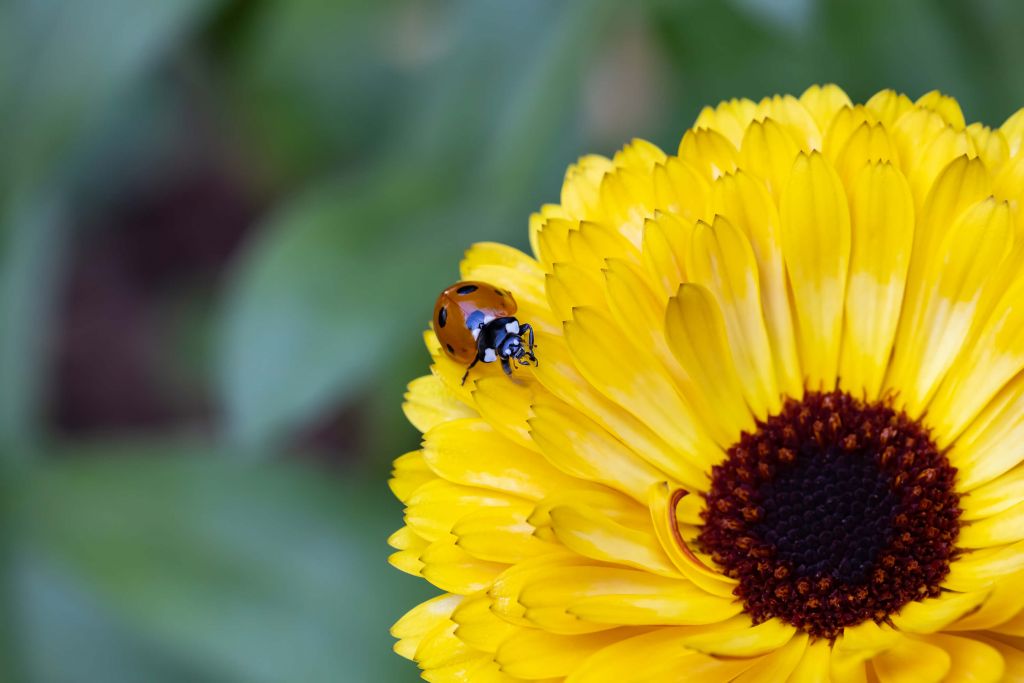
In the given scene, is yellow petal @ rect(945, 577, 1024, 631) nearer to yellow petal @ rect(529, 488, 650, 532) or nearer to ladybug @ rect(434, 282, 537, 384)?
yellow petal @ rect(529, 488, 650, 532)

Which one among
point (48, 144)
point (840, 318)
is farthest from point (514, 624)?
point (48, 144)

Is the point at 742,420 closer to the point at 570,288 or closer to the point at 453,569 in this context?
the point at 570,288

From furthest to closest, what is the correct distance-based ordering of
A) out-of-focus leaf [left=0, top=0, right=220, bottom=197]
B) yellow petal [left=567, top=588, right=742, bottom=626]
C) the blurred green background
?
out-of-focus leaf [left=0, top=0, right=220, bottom=197]
the blurred green background
yellow petal [left=567, top=588, right=742, bottom=626]

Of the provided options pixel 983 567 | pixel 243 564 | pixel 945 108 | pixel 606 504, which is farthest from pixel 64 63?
pixel 983 567

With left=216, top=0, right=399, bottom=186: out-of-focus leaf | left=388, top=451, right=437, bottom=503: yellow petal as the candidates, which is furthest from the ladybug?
left=216, top=0, right=399, bottom=186: out-of-focus leaf

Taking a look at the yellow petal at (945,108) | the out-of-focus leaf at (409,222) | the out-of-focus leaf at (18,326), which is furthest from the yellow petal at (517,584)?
the out-of-focus leaf at (18,326)

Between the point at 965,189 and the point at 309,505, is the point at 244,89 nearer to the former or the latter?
the point at 309,505

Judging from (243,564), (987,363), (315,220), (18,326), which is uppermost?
(18,326)
